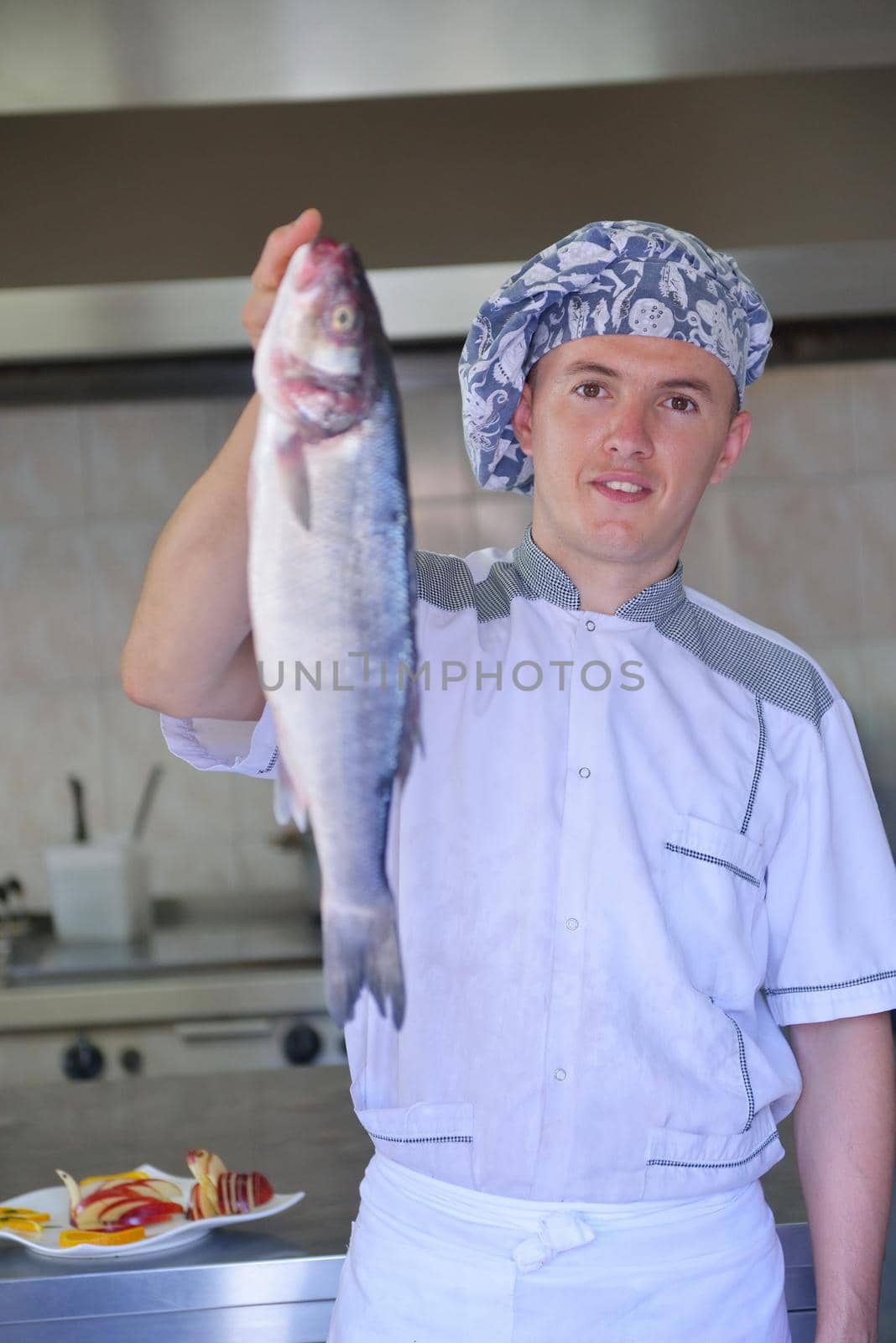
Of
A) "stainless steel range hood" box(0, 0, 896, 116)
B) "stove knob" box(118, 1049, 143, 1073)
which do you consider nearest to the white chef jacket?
"stainless steel range hood" box(0, 0, 896, 116)

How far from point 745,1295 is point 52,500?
2.81 m

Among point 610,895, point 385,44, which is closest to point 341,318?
point 610,895

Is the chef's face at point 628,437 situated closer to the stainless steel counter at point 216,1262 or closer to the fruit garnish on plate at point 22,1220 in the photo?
the stainless steel counter at point 216,1262

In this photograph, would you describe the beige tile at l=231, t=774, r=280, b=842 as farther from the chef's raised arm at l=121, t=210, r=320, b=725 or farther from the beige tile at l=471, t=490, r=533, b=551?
the chef's raised arm at l=121, t=210, r=320, b=725

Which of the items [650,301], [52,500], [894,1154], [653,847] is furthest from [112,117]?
[894,1154]

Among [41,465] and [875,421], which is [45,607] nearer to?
[41,465]

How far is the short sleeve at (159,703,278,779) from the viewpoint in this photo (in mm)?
1065

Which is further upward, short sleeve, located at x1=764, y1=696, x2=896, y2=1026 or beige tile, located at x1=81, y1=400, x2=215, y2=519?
beige tile, located at x1=81, y1=400, x2=215, y2=519

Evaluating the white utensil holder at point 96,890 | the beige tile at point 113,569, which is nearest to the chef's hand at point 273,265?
the white utensil holder at point 96,890

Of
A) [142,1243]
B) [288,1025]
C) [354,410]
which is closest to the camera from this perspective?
[354,410]

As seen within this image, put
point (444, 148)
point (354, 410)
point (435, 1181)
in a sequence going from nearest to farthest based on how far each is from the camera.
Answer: point (354, 410) → point (435, 1181) → point (444, 148)

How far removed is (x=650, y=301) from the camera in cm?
114

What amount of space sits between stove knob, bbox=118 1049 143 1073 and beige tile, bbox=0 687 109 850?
22.3 inches

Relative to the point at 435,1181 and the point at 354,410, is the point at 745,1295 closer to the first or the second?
the point at 435,1181
